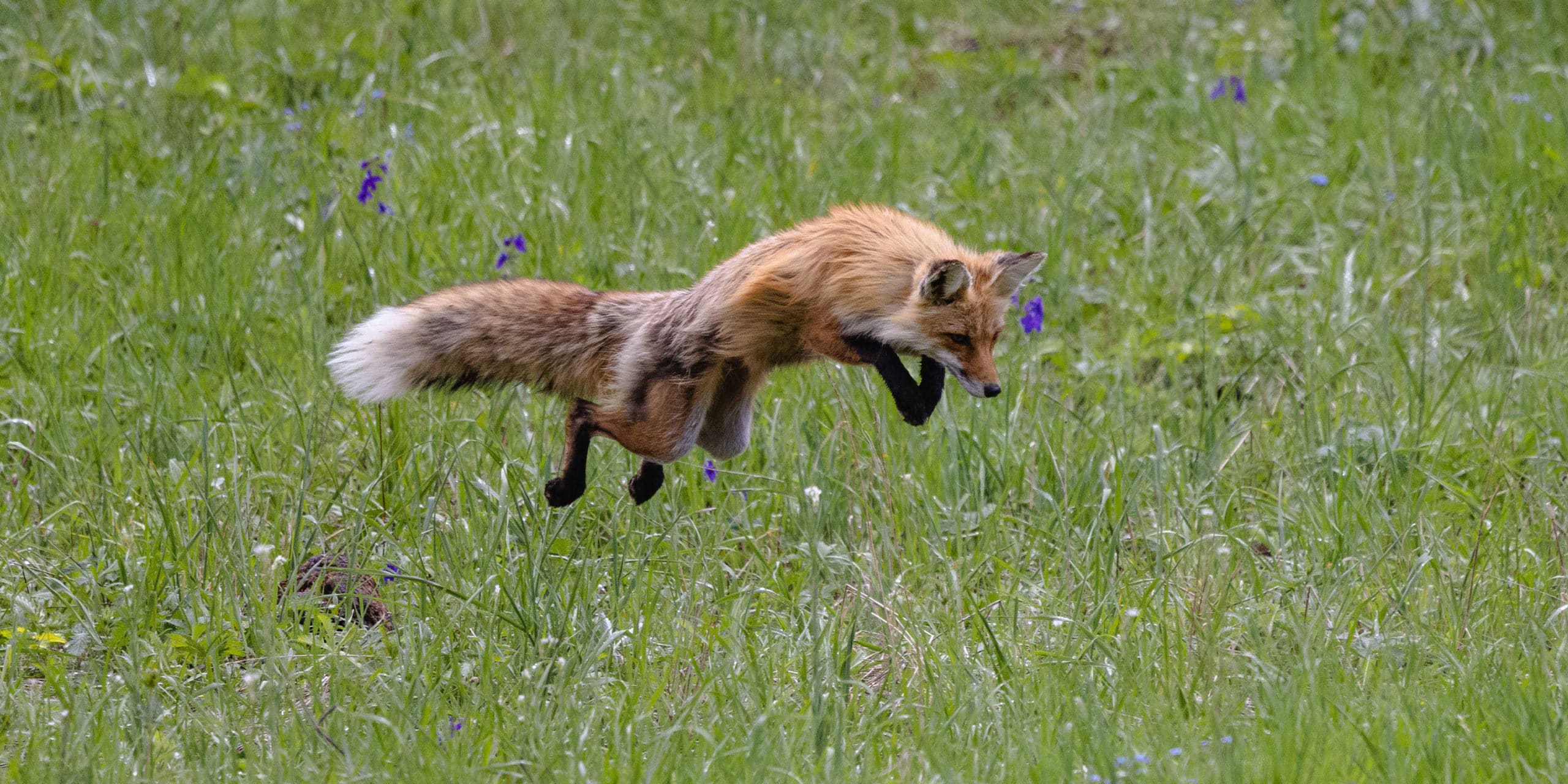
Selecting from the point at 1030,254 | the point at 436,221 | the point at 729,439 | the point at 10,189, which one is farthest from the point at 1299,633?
the point at 10,189

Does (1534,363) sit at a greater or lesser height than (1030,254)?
lesser

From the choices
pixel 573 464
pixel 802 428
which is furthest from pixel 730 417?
pixel 802 428

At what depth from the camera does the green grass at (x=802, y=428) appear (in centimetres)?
350

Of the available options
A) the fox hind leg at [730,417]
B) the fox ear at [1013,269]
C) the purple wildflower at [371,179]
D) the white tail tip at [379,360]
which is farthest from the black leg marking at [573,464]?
the purple wildflower at [371,179]

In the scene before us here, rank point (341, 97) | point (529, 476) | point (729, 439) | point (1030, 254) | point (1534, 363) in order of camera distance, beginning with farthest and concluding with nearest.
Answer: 1. point (341, 97)
2. point (1534, 363)
3. point (529, 476)
4. point (729, 439)
5. point (1030, 254)

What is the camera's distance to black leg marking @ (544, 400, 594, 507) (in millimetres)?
3312

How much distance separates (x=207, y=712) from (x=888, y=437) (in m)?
2.40

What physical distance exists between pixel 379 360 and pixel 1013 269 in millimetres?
1518

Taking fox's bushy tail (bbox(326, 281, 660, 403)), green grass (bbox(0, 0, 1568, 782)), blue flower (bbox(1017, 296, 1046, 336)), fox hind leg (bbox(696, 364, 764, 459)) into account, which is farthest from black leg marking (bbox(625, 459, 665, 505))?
blue flower (bbox(1017, 296, 1046, 336))

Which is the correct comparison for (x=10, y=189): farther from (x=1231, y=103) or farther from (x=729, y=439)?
(x=1231, y=103)

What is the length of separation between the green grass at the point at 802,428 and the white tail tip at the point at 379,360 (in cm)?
44

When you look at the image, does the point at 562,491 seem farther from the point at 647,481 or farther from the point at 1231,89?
the point at 1231,89

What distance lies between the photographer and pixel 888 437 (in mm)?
5035

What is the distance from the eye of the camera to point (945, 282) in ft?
9.90
